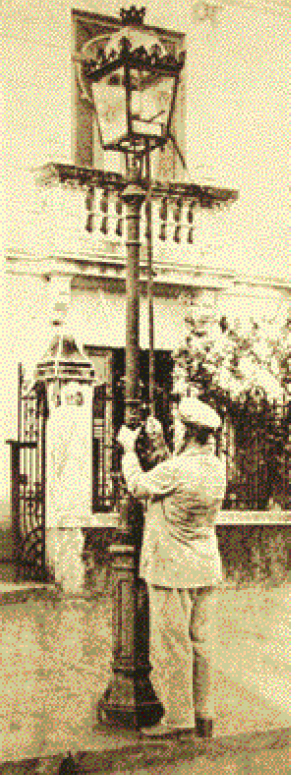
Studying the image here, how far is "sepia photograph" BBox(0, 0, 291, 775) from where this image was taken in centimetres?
704

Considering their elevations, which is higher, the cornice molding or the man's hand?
the cornice molding

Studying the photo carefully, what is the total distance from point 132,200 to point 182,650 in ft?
8.80

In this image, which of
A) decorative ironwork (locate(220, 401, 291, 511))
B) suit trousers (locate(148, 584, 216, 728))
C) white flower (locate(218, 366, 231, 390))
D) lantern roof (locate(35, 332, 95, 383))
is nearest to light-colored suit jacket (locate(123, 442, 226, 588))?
suit trousers (locate(148, 584, 216, 728))

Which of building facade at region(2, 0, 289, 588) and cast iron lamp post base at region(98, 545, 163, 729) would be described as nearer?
cast iron lamp post base at region(98, 545, 163, 729)

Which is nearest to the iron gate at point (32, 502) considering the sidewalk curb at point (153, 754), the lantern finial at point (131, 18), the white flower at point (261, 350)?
the white flower at point (261, 350)

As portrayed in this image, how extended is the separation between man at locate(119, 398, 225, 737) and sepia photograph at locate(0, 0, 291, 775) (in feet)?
0.04

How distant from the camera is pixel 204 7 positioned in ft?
55.5

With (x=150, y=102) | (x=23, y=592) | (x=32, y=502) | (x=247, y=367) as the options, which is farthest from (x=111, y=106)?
(x=247, y=367)

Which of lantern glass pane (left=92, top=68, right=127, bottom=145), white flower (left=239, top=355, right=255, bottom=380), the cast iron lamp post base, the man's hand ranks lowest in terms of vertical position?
the cast iron lamp post base

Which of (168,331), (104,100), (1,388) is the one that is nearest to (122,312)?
(168,331)

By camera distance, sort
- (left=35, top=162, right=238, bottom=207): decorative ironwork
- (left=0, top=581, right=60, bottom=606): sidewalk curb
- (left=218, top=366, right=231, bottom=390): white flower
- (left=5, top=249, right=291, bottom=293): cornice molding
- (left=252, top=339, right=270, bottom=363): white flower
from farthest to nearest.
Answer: (left=35, top=162, right=238, bottom=207): decorative ironwork
(left=5, top=249, right=291, bottom=293): cornice molding
(left=252, top=339, right=270, bottom=363): white flower
(left=218, top=366, right=231, bottom=390): white flower
(left=0, top=581, right=60, bottom=606): sidewalk curb

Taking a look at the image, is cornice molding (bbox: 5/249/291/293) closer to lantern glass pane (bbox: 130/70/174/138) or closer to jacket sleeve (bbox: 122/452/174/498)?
lantern glass pane (bbox: 130/70/174/138)

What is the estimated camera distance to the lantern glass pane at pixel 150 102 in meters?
7.46

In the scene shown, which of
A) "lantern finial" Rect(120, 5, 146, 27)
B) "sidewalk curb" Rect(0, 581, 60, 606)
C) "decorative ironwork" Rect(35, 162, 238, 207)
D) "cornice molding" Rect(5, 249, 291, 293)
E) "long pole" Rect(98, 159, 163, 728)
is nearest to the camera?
"long pole" Rect(98, 159, 163, 728)
